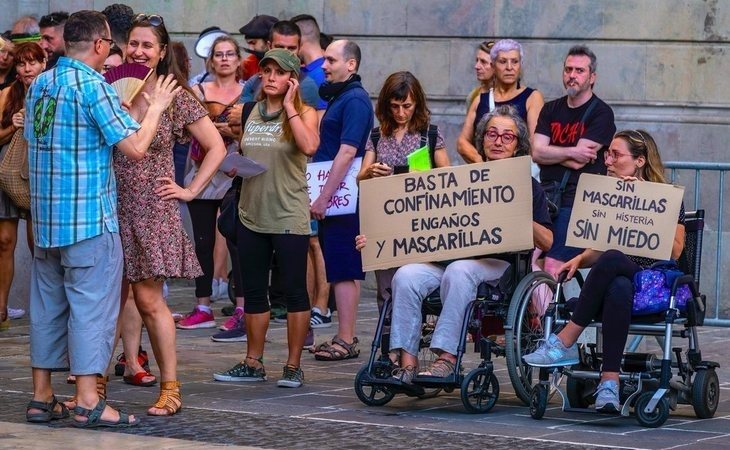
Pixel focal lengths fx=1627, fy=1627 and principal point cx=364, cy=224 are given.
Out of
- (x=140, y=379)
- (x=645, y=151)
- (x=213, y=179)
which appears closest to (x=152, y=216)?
(x=140, y=379)

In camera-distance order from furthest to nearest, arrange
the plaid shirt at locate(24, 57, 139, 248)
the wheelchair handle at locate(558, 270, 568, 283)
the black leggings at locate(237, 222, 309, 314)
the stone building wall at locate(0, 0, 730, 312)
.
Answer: the stone building wall at locate(0, 0, 730, 312), the black leggings at locate(237, 222, 309, 314), the wheelchair handle at locate(558, 270, 568, 283), the plaid shirt at locate(24, 57, 139, 248)

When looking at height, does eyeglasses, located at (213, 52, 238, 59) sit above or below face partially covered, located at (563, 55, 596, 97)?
above

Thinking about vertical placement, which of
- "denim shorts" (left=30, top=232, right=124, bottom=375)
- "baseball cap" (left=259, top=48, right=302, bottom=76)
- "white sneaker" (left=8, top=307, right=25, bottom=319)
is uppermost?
"baseball cap" (left=259, top=48, right=302, bottom=76)

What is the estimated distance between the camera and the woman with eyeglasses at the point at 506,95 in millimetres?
10383

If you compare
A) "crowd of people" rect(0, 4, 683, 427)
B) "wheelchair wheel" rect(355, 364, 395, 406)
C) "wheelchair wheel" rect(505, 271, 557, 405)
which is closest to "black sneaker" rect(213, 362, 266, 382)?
"crowd of people" rect(0, 4, 683, 427)

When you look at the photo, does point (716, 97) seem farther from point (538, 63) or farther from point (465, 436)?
point (465, 436)

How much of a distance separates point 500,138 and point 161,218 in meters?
1.76

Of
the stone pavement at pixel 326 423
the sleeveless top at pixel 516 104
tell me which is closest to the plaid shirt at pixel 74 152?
the stone pavement at pixel 326 423

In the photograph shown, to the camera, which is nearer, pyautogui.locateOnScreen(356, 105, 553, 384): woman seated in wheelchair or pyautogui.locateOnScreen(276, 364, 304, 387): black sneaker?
pyautogui.locateOnScreen(356, 105, 553, 384): woman seated in wheelchair

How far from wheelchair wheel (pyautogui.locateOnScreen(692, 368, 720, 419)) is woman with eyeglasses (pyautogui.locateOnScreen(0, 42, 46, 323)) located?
196 inches

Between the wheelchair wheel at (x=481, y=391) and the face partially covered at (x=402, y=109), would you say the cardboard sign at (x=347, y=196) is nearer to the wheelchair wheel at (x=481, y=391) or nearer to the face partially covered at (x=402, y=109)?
the face partially covered at (x=402, y=109)

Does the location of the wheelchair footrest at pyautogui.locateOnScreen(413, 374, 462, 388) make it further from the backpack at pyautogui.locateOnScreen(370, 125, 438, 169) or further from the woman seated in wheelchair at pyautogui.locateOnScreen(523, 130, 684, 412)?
the backpack at pyautogui.locateOnScreen(370, 125, 438, 169)

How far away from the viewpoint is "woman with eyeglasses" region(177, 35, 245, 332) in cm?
1135

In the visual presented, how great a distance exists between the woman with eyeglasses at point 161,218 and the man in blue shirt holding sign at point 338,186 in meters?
1.72
